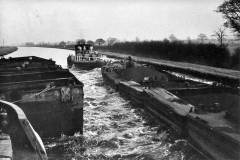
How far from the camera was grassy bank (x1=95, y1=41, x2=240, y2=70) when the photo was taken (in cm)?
3319

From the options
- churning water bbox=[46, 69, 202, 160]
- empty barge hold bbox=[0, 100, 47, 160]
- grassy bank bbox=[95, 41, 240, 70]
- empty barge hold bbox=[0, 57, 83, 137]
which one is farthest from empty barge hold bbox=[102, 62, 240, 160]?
grassy bank bbox=[95, 41, 240, 70]

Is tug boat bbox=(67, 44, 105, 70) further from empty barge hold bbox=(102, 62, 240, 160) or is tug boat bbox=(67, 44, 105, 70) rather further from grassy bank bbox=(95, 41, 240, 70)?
empty barge hold bbox=(102, 62, 240, 160)

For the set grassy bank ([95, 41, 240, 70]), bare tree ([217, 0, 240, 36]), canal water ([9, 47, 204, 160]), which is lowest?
canal water ([9, 47, 204, 160])

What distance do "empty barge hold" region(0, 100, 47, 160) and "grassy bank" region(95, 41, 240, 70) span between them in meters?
26.3

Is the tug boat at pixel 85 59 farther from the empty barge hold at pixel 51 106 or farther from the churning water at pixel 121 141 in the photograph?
the empty barge hold at pixel 51 106

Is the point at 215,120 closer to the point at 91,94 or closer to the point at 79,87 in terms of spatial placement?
the point at 79,87

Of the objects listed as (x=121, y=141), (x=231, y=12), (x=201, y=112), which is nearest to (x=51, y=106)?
(x=121, y=141)

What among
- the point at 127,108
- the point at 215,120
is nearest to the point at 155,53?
the point at 127,108

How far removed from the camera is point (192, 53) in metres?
40.5

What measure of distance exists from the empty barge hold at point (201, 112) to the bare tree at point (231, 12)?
2075 cm

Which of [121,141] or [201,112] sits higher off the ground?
[201,112]

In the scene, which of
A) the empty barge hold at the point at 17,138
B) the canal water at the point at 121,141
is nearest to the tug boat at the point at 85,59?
the canal water at the point at 121,141

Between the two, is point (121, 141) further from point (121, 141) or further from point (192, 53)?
point (192, 53)

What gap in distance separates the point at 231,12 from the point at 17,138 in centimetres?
3298
